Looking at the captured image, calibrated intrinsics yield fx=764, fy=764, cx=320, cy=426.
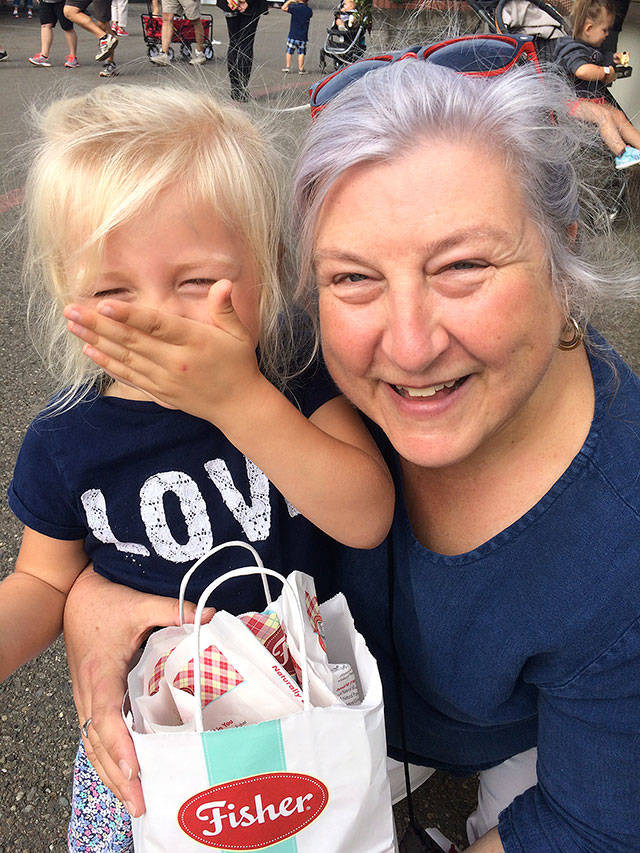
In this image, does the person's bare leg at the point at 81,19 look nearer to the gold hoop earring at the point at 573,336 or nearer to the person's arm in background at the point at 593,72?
the person's arm in background at the point at 593,72

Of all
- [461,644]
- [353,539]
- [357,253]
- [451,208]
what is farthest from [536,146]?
[461,644]

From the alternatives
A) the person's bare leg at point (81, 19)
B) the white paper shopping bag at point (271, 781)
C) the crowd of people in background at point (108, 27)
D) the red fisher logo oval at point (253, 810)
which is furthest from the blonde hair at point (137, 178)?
the person's bare leg at point (81, 19)

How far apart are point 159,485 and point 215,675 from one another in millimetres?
439

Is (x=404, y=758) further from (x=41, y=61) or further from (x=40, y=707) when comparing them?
(x=41, y=61)

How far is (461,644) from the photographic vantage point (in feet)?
4.71

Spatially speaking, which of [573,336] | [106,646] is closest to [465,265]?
[573,336]

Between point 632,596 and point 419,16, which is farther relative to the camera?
point 419,16

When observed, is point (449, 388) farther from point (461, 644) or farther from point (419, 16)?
point (419, 16)

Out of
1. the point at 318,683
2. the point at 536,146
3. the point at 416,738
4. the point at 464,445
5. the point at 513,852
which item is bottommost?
the point at 416,738

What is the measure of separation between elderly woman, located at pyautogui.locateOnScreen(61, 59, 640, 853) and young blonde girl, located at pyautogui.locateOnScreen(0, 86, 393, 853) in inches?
4.7

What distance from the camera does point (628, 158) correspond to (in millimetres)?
5215

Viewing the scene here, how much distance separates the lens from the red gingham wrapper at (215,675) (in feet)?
4.03

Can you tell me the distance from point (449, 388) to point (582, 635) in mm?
467

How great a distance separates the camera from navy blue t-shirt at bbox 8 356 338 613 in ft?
5.00
